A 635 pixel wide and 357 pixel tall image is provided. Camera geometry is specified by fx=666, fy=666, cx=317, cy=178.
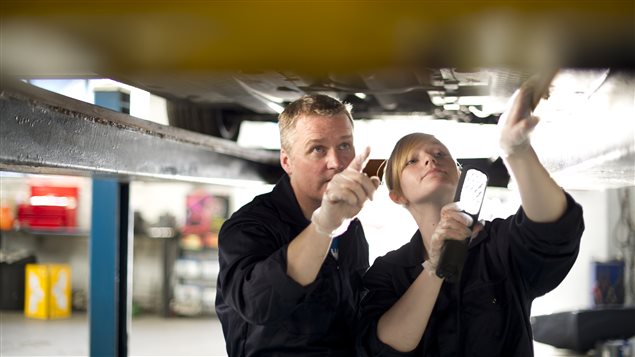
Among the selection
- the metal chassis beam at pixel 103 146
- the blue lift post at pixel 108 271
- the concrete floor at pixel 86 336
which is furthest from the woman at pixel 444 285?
the concrete floor at pixel 86 336

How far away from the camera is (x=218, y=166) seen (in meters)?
1.69

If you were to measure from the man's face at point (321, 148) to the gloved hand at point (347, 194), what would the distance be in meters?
0.14

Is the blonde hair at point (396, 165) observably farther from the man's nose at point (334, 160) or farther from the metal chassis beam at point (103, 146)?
the metal chassis beam at point (103, 146)

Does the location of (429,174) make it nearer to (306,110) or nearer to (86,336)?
(306,110)

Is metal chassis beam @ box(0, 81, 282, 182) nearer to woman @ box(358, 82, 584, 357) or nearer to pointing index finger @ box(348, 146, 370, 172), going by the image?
pointing index finger @ box(348, 146, 370, 172)

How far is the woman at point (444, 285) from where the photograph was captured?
3.09ft

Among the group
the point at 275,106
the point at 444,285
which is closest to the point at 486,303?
the point at 444,285

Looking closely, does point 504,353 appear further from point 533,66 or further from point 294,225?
point 533,66

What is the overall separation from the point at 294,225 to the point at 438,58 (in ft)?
2.17

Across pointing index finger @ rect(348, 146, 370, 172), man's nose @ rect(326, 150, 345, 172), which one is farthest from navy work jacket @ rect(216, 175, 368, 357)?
pointing index finger @ rect(348, 146, 370, 172)

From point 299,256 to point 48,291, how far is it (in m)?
6.23

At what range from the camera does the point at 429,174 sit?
0.97 m

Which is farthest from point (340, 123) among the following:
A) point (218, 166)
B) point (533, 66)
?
point (218, 166)

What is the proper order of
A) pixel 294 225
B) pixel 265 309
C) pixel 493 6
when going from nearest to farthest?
pixel 493 6
pixel 265 309
pixel 294 225
